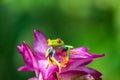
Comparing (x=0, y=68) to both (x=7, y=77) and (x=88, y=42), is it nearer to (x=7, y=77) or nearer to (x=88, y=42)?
(x=7, y=77)

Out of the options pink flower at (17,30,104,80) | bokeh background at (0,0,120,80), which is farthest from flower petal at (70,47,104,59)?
bokeh background at (0,0,120,80)

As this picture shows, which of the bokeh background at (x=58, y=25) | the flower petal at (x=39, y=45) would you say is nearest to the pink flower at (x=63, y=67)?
the flower petal at (x=39, y=45)

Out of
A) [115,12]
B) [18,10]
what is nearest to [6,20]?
[18,10]

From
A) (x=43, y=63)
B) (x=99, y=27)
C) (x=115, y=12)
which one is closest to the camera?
(x=43, y=63)

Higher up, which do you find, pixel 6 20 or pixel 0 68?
pixel 6 20

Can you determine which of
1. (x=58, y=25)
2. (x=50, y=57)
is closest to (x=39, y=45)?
(x=50, y=57)

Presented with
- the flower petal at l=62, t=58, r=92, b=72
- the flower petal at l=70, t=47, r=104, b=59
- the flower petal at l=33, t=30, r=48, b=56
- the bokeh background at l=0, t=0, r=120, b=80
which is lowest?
the bokeh background at l=0, t=0, r=120, b=80

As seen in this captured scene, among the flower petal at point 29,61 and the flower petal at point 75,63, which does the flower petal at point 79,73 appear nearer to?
the flower petal at point 75,63

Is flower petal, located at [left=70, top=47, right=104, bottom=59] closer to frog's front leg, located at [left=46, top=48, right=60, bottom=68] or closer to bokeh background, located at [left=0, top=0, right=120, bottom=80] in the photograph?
frog's front leg, located at [left=46, top=48, right=60, bottom=68]

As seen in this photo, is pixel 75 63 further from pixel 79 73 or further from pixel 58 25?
pixel 58 25
